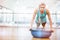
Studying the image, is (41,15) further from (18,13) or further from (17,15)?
(18,13)

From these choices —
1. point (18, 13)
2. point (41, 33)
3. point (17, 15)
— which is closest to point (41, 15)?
point (41, 33)

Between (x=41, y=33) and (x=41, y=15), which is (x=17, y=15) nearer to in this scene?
(x=41, y=15)

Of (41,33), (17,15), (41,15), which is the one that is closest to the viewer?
(41,33)

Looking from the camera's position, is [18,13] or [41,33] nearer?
[41,33]

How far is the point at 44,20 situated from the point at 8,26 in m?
1.03

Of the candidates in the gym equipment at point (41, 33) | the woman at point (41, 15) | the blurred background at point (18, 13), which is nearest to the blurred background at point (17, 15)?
the blurred background at point (18, 13)

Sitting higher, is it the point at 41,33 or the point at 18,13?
the point at 18,13

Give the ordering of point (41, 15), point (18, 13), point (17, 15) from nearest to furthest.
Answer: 1. point (41, 15)
2. point (17, 15)
3. point (18, 13)

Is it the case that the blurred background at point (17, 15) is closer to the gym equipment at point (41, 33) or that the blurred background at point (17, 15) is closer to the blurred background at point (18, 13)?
the blurred background at point (18, 13)

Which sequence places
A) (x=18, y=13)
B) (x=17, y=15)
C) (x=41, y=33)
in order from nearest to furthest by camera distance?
(x=41, y=33) < (x=17, y=15) < (x=18, y=13)

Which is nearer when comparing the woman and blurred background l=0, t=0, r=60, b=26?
the woman

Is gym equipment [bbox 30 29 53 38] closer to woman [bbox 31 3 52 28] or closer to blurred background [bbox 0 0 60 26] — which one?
woman [bbox 31 3 52 28]

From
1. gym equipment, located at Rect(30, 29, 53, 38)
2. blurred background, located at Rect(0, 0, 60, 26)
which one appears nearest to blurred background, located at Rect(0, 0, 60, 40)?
blurred background, located at Rect(0, 0, 60, 26)

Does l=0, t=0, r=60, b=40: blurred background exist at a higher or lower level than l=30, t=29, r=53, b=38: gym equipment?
higher
